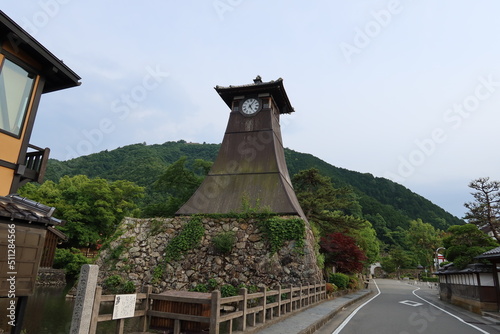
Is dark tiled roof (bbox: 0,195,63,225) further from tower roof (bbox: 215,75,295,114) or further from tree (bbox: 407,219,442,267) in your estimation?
tree (bbox: 407,219,442,267)

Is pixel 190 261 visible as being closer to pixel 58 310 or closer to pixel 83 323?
pixel 58 310

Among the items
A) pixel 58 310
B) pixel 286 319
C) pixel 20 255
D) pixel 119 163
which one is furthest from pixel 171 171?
pixel 119 163

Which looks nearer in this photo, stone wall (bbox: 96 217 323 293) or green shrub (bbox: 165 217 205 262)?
stone wall (bbox: 96 217 323 293)

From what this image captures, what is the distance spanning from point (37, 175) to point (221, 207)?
435 inches

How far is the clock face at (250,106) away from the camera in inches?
843

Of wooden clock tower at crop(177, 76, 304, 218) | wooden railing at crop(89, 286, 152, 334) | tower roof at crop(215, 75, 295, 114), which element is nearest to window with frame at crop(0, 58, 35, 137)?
wooden railing at crop(89, 286, 152, 334)

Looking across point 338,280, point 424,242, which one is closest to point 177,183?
point 338,280

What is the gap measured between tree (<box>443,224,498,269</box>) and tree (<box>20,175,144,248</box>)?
26.0 meters

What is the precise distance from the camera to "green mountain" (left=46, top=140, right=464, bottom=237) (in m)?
51.1

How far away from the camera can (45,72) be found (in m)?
7.54

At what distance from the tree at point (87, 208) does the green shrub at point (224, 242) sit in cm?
1504

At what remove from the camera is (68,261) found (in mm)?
23875

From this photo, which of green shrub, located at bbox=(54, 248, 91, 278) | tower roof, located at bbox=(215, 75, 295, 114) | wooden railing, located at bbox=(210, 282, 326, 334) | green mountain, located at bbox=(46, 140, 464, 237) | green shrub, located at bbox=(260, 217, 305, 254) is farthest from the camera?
green mountain, located at bbox=(46, 140, 464, 237)

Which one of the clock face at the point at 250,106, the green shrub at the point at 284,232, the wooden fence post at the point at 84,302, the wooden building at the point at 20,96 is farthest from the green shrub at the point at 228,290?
the clock face at the point at 250,106
